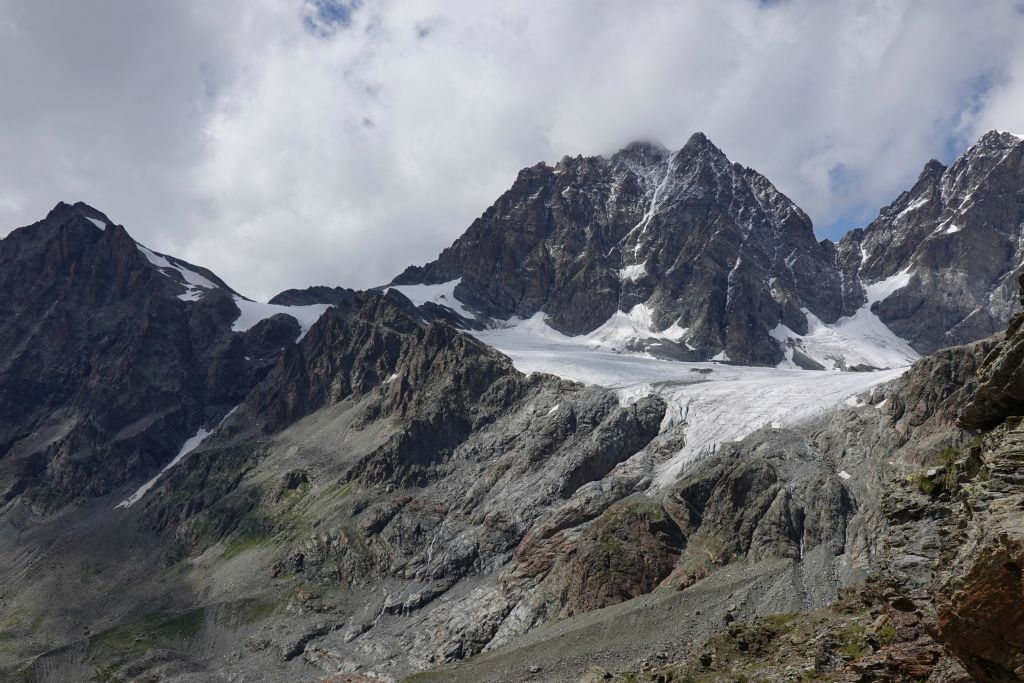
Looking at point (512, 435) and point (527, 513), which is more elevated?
point (512, 435)

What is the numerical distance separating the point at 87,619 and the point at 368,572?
202 ft

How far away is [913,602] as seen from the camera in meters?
29.3

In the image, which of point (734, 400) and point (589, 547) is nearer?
point (589, 547)

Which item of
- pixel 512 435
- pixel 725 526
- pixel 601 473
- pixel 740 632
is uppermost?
pixel 512 435

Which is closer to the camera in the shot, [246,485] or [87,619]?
[87,619]

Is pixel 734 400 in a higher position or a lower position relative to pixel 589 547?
higher

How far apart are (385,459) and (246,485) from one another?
46856 mm

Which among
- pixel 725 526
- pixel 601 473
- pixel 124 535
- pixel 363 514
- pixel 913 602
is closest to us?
pixel 913 602

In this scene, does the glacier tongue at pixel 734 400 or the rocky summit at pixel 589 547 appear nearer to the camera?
the rocky summit at pixel 589 547

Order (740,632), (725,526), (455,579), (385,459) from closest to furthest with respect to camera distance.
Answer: (740,632) < (725,526) < (455,579) < (385,459)

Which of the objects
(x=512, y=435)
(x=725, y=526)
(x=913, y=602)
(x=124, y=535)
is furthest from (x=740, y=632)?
(x=124, y=535)

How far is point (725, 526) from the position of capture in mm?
103812

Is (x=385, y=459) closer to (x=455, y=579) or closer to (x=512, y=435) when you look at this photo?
(x=512, y=435)

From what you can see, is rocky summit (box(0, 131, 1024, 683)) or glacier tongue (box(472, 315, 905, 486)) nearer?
rocky summit (box(0, 131, 1024, 683))
